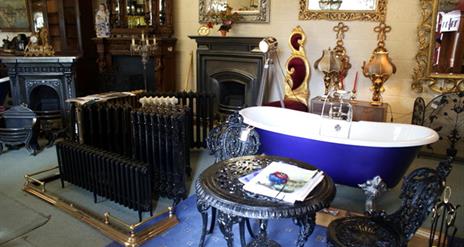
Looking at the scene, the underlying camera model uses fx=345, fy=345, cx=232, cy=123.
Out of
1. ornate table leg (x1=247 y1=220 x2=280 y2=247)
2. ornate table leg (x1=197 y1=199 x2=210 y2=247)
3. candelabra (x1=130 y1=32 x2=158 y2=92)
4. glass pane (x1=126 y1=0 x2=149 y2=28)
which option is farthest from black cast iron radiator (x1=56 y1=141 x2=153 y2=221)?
glass pane (x1=126 y1=0 x2=149 y2=28)

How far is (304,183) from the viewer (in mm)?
1700

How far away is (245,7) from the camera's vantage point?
15.7 ft

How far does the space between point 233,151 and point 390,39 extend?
272 cm

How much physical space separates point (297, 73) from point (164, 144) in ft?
7.76

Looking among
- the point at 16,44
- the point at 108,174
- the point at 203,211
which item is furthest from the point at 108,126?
the point at 16,44

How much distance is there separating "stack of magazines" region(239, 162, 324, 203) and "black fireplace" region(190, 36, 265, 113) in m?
2.92

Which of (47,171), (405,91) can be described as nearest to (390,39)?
(405,91)

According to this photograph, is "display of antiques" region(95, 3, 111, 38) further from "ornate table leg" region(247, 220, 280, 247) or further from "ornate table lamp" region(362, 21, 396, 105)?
"ornate table leg" region(247, 220, 280, 247)

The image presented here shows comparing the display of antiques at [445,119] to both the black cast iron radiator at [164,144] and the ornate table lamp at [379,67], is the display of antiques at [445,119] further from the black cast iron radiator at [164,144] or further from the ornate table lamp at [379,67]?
the black cast iron radiator at [164,144]

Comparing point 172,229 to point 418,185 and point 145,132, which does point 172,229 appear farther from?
point 418,185

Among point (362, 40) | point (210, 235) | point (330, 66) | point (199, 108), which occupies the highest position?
point (362, 40)

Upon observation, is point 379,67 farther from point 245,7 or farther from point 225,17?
point 225,17

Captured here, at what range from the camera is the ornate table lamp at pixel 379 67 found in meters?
3.76

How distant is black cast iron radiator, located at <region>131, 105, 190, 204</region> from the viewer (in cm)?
272
